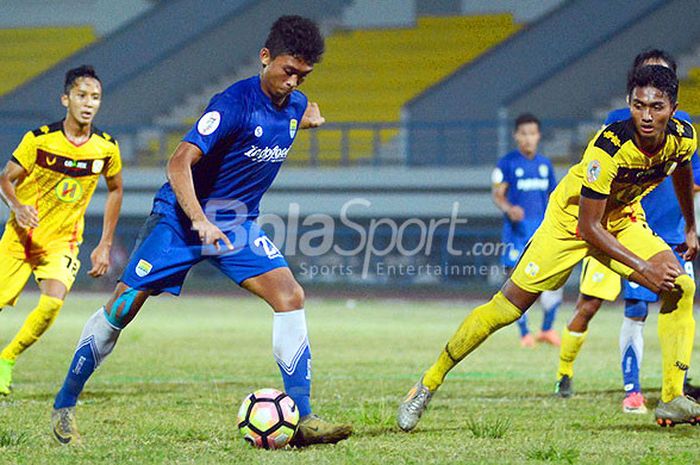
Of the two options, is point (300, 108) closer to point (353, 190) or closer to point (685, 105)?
point (353, 190)

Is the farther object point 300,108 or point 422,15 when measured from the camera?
point 422,15

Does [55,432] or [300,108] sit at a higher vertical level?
[300,108]

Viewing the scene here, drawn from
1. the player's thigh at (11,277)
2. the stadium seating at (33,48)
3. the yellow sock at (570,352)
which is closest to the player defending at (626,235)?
the yellow sock at (570,352)

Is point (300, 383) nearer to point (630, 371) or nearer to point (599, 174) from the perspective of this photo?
point (599, 174)

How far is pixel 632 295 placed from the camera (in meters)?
8.15

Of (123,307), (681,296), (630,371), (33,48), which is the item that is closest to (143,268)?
(123,307)

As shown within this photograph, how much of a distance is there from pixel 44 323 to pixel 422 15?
23098mm

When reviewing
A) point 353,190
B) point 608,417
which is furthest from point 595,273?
point 353,190

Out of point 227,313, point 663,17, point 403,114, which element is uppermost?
point 663,17

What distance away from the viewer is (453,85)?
25672 millimetres

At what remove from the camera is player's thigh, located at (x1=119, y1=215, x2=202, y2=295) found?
6.21 metres

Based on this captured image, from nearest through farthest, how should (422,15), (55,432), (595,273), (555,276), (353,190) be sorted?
(55,432), (555,276), (595,273), (353,190), (422,15)

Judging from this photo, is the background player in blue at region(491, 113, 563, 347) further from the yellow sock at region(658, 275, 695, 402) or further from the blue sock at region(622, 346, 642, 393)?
the yellow sock at region(658, 275, 695, 402)

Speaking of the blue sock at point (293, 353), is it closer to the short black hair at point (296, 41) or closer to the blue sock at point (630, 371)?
the short black hair at point (296, 41)
